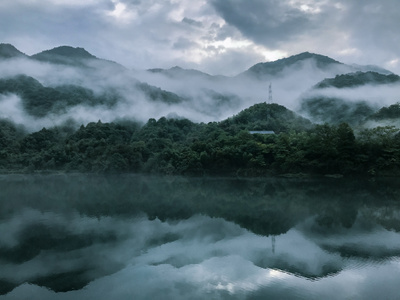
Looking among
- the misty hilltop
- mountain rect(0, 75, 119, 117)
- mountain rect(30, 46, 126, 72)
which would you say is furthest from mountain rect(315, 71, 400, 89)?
mountain rect(30, 46, 126, 72)

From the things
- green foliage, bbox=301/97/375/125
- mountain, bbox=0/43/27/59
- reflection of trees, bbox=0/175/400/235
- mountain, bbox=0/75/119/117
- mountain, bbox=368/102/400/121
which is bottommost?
reflection of trees, bbox=0/175/400/235

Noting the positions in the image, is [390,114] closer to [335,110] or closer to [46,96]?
[335,110]

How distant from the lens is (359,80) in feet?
213

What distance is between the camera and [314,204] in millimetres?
15141

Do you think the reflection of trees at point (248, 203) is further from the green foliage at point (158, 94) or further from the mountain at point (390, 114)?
the green foliage at point (158, 94)

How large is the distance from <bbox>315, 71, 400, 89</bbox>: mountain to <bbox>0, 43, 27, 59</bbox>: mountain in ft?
259

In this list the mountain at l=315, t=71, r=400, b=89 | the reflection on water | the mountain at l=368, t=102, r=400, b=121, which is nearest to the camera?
the reflection on water

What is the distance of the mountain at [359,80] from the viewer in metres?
64.4

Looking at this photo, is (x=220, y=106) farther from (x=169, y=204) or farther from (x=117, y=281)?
(x=117, y=281)

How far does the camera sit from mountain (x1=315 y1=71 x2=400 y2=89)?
64419 mm

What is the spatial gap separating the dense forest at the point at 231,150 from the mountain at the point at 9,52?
49315 millimetres

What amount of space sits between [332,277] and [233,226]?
16.5 feet

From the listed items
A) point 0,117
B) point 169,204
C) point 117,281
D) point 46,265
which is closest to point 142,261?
point 117,281

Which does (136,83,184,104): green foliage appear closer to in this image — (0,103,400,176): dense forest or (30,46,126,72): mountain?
(30,46,126,72): mountain
